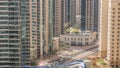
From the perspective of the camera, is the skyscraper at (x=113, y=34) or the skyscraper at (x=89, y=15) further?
the skyscraper at (x=89, y=15)

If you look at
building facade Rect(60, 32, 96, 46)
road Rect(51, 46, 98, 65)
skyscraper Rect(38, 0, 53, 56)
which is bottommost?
road Rect(51, 46, 98, 65)

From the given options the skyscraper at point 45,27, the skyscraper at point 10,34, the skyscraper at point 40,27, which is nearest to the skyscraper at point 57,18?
the skyscraper at point 45,27

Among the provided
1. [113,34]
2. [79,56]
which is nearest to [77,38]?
[79,56]

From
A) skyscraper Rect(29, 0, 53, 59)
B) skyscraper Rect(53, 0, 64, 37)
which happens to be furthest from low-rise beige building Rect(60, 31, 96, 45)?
skyscraper Rect(29, 0, 53, 59)

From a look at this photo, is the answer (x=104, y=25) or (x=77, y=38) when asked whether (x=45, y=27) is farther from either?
(x=77, y=38)

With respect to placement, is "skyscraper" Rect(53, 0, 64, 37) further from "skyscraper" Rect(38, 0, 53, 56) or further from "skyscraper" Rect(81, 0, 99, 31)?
"skyscraper" Rect(38, 0, 53, 56)

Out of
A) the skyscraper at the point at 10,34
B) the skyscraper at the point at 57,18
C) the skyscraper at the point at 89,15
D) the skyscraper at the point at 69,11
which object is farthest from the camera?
the skyscraper at the point at 69,11

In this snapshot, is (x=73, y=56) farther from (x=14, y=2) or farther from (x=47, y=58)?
(x=14, y=2)

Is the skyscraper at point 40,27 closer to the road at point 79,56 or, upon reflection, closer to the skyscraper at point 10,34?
the road at point 79,56
